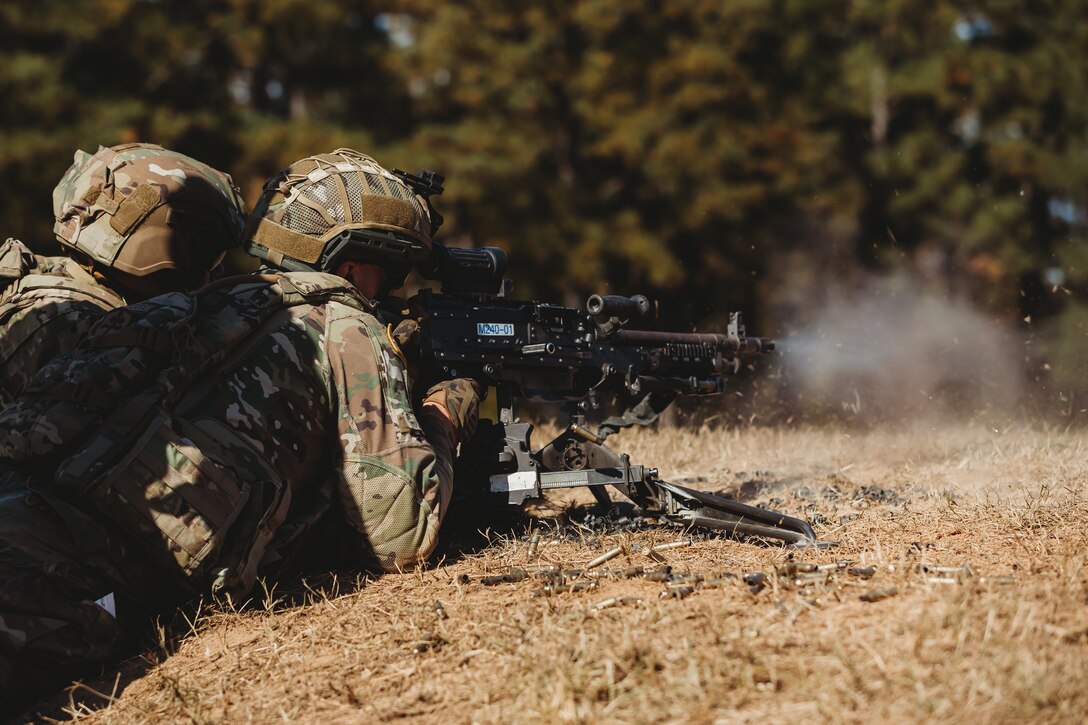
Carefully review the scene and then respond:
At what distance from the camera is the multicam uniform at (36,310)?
452 cm

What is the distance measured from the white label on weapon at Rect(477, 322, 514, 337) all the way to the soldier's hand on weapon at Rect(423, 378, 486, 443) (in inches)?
11.6

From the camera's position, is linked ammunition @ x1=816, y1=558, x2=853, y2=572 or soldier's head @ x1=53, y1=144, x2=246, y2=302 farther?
soldier's head @ x1=53, y1=144, x2=246, y2=302

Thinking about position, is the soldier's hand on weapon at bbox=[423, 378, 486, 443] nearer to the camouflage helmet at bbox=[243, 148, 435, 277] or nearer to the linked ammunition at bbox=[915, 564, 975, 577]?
the camouflage helmet at bbox=[243, 148, 435, 277]

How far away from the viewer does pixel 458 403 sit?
15.9 ft

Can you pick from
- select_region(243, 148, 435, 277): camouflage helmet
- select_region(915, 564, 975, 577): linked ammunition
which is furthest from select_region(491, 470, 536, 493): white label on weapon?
select_region(915, 564, 975, 577): linked ammunition

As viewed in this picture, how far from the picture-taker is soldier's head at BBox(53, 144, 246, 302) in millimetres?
4863

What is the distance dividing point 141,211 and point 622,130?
900 cm

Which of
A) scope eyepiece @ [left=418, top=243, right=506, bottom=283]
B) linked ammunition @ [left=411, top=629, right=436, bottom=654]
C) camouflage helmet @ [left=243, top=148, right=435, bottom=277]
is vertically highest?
camouflage helmet @ [left=243, top=148, right=435, bottom=277]

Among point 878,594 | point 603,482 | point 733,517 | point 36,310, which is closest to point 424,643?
point 878,594

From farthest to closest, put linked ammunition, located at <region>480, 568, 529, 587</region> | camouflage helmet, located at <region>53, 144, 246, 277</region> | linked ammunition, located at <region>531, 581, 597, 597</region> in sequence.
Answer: camouflage helmet, located at <region>53, 144, 246, 277</region>, linked ammunition, located at <region>480, 568, 529, 587</region>, linked ammunition, located at <region>531, 581, 597, 597</region>

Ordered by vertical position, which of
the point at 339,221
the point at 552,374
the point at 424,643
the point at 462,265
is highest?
the point at 339,221

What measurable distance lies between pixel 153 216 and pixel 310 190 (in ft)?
2.47

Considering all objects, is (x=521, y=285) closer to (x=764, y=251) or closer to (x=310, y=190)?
(x=764, y=251)

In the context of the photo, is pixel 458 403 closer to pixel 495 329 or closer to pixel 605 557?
pixel 495 329
